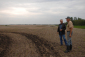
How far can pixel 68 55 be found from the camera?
4715mm

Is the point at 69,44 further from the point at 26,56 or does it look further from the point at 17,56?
the point at 17,56

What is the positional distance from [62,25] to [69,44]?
161 centimetres

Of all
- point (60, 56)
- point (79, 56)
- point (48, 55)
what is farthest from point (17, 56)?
point (79, 56)

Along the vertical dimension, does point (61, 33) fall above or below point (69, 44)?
above

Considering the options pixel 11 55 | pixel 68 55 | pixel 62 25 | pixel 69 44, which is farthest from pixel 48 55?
pixel 62 25

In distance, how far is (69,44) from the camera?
5203 mm

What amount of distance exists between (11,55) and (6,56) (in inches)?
10.4

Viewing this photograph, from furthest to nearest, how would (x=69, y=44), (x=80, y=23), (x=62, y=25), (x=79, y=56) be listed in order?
(x=80, y=23) → (x=62, y=25) → (x=69, y=44) → (x=79, y=56)

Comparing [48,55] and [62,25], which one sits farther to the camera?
[62,25]

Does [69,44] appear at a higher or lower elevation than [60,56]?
higher

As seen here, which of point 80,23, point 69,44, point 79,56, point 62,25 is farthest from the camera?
point 80,23

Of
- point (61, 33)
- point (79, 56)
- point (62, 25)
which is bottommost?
point (79, 56)

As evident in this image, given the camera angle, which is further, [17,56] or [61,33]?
[61,33]

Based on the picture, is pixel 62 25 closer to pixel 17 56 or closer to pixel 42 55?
pixel 42 55
